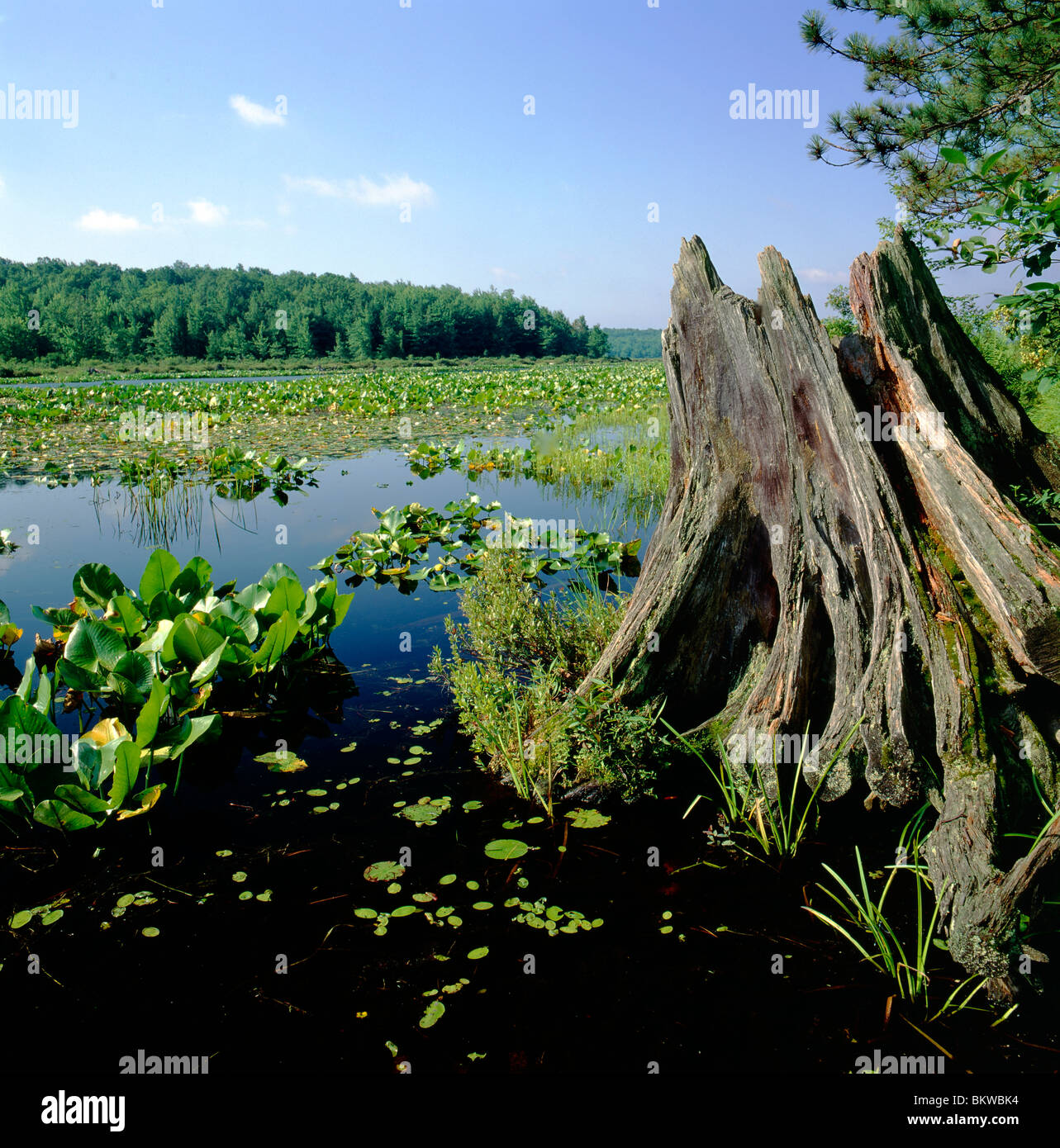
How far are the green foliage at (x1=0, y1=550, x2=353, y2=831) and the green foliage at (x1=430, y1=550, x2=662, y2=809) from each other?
89 centimetres

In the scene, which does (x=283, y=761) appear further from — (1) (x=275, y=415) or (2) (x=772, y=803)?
(1) (x=275, y=415)

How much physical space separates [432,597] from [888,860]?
→ 380cm

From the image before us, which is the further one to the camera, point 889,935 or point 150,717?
point 150,717

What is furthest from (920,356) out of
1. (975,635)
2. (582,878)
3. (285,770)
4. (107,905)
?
(107,905)

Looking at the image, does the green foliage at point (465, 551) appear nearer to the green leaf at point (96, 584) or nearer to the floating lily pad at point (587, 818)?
the green leaf at point (96, 584)

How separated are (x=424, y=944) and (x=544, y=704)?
122cm

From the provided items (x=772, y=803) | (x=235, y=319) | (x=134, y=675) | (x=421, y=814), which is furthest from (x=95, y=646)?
(x=235, y=319)

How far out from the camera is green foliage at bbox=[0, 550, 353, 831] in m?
2.79

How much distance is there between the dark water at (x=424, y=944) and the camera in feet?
6.60

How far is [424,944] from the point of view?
→ 2.38 m

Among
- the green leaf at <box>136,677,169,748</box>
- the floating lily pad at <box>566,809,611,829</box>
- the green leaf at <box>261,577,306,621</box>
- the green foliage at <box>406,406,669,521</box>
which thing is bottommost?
the floating lily pad at <box>566,809,611,829</box>

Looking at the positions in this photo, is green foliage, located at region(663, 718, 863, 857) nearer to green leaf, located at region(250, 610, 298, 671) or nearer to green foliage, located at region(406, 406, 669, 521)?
green leaf, located at region(250, 610, 298, 671)

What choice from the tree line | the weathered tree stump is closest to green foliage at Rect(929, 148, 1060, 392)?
the weathered tree stump

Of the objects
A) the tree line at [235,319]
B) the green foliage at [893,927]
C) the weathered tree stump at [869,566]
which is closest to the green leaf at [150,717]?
the weathered tree stump at [869,566]
